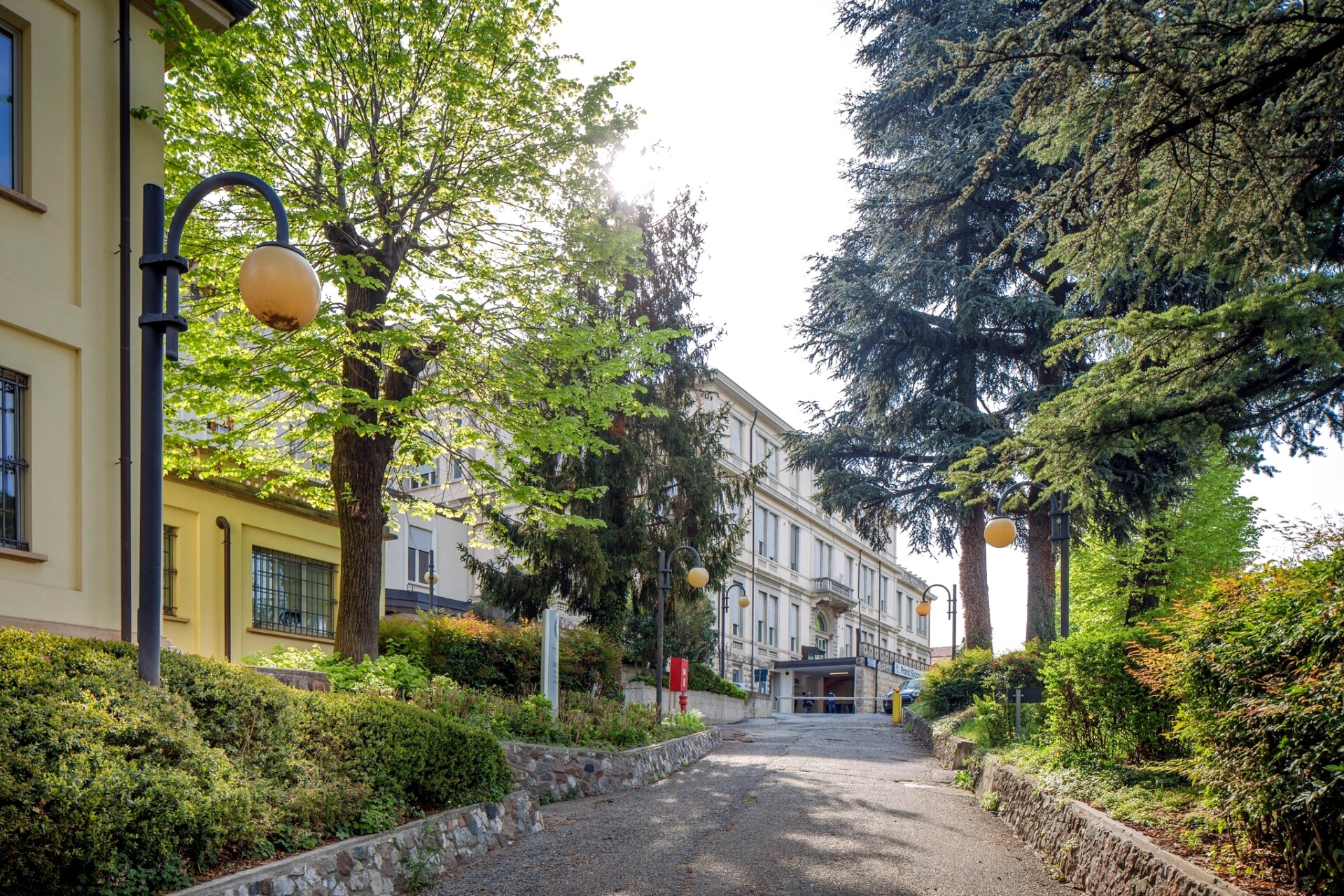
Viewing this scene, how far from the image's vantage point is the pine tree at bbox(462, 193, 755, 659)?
23.1 meters

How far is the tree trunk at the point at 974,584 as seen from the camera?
2614cm

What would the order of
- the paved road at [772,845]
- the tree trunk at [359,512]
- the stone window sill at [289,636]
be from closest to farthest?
the paved road at [772,845] < the tree trunk at [359,512] < the stone window sill at [289,636]

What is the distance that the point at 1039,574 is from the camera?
23.9 metres

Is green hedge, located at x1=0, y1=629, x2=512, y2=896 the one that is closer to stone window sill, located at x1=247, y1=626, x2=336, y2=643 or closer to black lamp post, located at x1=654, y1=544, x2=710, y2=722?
stone window sill, located at x1=247, y1=626, x2=336, y2=643

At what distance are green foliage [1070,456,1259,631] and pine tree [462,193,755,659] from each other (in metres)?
9.55

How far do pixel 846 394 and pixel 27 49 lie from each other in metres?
22.5

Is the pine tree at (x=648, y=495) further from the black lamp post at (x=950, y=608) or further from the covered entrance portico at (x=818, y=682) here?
the covered entrance portico at (x=818, y=682)

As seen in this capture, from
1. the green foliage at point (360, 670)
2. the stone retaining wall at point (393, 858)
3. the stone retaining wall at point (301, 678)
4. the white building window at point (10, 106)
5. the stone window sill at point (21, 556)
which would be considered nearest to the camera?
the stone retaining wall at point (393, 858)

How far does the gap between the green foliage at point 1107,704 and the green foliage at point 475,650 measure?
10.2 meters

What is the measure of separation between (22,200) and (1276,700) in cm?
1051

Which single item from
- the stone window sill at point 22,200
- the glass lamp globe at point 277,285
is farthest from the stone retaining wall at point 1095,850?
the stone window sill at point 22,200

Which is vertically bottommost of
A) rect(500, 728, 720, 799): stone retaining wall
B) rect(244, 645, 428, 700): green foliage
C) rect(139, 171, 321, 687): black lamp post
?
rect(500, 728, 720, 799): stone retaining wall

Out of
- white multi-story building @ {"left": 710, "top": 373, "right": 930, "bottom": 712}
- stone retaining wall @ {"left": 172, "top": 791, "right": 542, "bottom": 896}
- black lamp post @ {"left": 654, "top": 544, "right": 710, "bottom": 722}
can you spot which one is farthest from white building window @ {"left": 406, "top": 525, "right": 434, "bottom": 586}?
stone retaining wall @ {"left": 172, "top": 791, "right": 542, "bottom": 896}

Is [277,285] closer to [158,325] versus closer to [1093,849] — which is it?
[158,325]
